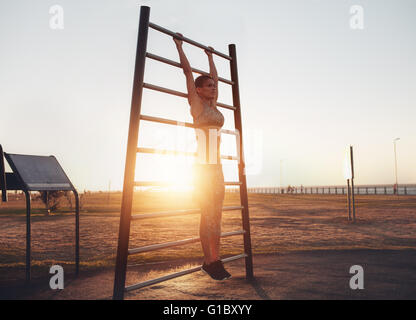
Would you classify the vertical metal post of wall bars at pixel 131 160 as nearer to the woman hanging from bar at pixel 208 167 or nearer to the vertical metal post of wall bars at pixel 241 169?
the woman hanging from bar at pixel 208 167

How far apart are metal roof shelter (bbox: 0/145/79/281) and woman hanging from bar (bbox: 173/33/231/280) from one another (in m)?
1.41

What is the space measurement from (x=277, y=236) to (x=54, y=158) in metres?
4.82

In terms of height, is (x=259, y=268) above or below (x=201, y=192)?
below

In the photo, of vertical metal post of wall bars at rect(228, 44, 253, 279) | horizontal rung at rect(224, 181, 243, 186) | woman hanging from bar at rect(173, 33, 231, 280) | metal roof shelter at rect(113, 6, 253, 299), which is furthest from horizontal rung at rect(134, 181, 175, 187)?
vertical metal post of wall bars at rect(228, 44, 253, 279)

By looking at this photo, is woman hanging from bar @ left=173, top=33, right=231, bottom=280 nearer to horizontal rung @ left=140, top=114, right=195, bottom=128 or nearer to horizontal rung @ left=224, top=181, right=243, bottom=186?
horizontal rung @ left=140, top=114, right=195, bottom=128

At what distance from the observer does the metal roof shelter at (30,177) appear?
312 centimetres

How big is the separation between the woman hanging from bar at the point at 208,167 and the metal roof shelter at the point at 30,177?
1.41 meters

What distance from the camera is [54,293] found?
2711 mm

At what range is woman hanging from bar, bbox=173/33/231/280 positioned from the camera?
2.79 meters

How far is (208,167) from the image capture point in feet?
9.30

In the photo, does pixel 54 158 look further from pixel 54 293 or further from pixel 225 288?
pixel 225 288
